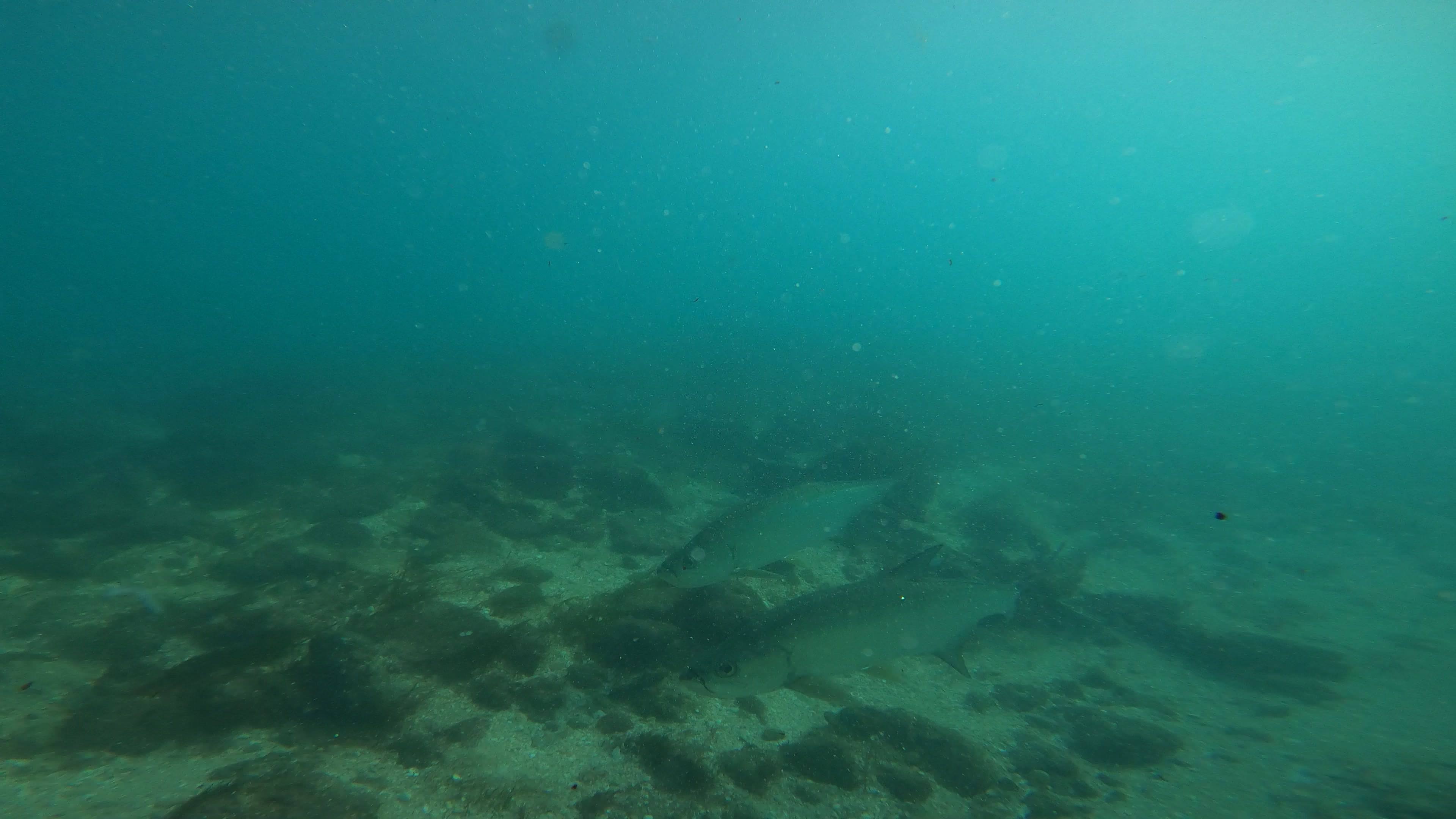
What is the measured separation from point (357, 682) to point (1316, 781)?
8.49 meters

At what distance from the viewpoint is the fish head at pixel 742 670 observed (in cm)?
384

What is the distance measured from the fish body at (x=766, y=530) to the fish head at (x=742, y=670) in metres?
0.84

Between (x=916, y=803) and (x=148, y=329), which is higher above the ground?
(x=916, y=803)

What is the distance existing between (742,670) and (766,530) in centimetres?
122

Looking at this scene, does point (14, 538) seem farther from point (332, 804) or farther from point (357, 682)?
point (332, 804)

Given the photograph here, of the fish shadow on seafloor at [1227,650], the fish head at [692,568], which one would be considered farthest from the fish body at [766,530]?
the fish shadow on seafloor at [1227,650]

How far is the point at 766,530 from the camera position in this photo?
4691 millimetres

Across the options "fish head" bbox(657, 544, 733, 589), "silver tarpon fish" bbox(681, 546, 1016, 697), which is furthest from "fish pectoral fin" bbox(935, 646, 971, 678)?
"fish head" bbox(657, 544, 733, 589)

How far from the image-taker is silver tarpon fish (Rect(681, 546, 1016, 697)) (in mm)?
3885

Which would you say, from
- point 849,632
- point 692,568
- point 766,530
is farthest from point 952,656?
point 692,568

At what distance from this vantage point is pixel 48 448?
1216 centimetres

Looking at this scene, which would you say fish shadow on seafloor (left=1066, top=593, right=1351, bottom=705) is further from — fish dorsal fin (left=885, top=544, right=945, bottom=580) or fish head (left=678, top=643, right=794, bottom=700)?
fish head (left=678, top=643, right=794, bottom=700)

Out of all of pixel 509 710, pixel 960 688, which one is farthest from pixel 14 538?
pixel 960 688

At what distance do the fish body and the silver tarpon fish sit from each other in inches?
25.5
